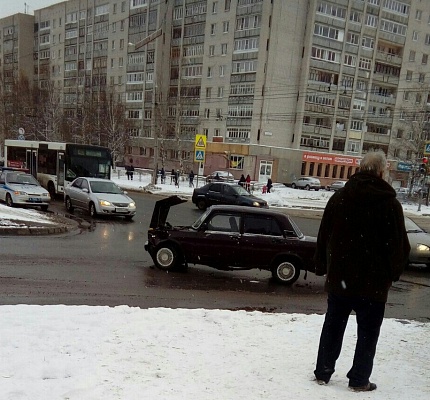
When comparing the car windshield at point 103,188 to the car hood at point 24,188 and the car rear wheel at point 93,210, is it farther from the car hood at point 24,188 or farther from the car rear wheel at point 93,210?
the car hood at point 24,188

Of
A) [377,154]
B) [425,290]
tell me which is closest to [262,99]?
[425,290]

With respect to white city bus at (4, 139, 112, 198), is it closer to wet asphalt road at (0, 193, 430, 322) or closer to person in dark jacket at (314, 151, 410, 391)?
wet asphalt road at (0, 193, 430, 322)

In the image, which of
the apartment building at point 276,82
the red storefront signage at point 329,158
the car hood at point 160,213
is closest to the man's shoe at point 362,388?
the car hood at point 160,213

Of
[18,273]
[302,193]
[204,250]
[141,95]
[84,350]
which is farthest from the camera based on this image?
[141,95]

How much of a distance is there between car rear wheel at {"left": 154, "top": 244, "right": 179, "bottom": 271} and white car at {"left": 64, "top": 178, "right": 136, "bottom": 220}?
772 centimetres

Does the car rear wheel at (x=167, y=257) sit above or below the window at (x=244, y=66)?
below

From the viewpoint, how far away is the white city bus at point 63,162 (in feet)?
66.3

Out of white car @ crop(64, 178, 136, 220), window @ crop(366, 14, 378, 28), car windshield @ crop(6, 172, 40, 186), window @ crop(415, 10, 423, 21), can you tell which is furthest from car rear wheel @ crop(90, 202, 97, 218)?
window @ crop(415, 10, 423, 21)

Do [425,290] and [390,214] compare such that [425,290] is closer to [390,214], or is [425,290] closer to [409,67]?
[390,214]

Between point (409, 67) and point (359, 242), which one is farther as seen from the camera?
point (409, 67)

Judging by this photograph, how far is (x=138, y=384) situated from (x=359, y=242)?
2.02 meters

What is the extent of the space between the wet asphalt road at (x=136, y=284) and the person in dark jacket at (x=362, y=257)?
127 inches

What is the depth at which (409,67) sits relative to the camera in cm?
6300

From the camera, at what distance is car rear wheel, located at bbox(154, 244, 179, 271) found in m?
8.49
